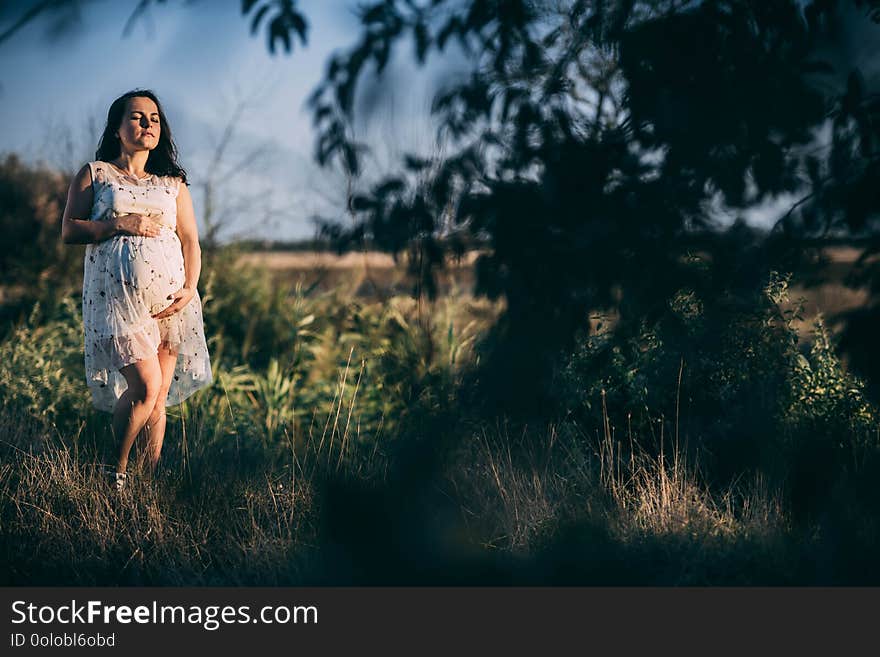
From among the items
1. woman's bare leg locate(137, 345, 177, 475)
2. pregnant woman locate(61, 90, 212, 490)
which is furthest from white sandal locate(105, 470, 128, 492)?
woman's bare leg locate(137, 345, 177, 475)

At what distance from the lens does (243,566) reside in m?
2.88

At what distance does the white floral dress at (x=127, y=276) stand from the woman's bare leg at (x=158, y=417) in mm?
96

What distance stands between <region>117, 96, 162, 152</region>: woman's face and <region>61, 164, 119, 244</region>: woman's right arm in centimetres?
19

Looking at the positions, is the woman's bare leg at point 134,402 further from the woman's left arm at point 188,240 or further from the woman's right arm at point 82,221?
the woman's right arm at point 82,221

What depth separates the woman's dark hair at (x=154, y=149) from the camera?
3.41 m

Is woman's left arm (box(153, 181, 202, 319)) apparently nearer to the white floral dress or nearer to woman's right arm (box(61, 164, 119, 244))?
the white floral dress

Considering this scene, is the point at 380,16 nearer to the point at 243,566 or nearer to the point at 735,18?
the point at 735,18

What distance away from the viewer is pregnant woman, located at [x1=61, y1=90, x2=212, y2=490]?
3.31 meters

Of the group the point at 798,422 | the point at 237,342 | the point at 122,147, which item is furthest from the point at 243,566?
the point at 237,342

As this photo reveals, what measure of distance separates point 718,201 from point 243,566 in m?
1.98

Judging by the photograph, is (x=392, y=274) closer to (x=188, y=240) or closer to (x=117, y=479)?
(x=188, y=240)

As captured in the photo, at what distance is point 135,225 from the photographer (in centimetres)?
329

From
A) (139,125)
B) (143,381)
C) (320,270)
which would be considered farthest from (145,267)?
(320,270)
